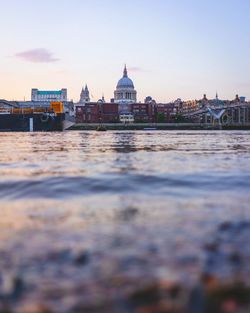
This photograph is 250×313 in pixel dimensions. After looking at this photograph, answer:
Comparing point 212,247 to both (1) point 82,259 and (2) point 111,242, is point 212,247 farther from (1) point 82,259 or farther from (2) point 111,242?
(1) point 82,259

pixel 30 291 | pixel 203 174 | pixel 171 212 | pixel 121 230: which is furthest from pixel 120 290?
pixel 203 174

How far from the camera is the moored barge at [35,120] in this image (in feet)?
265

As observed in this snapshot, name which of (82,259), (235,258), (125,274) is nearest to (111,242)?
(82,259)

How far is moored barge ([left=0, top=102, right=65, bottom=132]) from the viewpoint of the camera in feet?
265

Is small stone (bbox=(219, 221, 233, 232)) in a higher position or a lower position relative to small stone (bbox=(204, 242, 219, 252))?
lower

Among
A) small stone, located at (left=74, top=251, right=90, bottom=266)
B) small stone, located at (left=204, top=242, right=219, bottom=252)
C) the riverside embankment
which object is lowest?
small stone, located at (left=204, top=242, right=219, bottom=252)

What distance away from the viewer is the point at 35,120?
265 feet

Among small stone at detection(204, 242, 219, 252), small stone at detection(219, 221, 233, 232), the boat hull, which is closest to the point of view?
small stone at detection(204, 242, 219, 252)

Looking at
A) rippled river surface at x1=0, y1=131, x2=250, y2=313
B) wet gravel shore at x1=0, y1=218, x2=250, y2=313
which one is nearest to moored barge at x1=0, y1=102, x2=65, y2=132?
rippled river surface at x1=0, y1=131, x2=250, y2=313

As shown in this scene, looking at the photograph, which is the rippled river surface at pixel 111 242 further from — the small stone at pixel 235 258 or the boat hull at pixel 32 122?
the boat hull at pixel 32 122

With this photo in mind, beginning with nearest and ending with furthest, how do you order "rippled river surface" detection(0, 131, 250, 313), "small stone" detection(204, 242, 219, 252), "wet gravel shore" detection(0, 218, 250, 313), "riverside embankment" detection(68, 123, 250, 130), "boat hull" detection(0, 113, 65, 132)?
"wet gravel shore" detection(0, 218, 250, 313)
"rippled river surface" detection(0, 131, 250, 313)
"small stone" detection(204, 242, 219, 252)
"boat hull" detection(0, 113, 65, 132)
"riverside embankment" detection(68, 123, 250, 130)

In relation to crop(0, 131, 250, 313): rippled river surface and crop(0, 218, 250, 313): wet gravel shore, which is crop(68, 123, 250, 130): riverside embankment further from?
crop(0, 218, 250, 313): wet gravel shore

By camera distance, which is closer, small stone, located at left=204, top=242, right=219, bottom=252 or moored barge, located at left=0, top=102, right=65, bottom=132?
small stone, located at left=204, top=242, right=219, bottom=252

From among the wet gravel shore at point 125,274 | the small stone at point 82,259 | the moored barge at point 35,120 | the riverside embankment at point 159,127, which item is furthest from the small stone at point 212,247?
the riverside embankment at point 159,127
